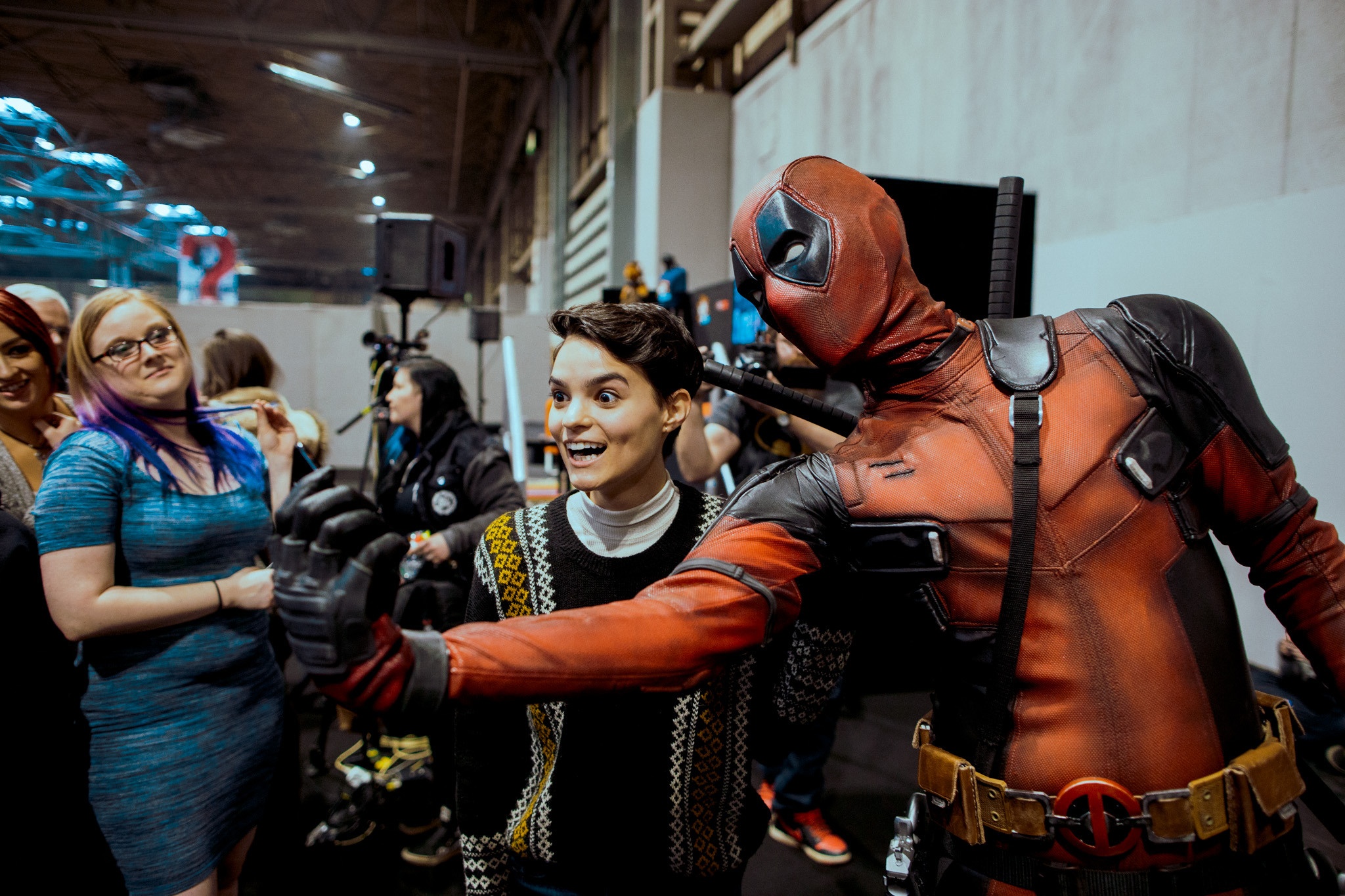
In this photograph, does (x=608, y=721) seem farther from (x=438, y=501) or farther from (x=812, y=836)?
(x=812, y=836)

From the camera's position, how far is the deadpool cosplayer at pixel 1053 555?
2.92 feet

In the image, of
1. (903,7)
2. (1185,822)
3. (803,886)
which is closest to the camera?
(1185,822)

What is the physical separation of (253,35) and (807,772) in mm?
11467

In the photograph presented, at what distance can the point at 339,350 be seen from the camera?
10438mm

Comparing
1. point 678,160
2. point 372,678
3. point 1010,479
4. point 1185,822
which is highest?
point 678,160

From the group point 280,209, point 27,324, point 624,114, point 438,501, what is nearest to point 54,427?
point 27,324

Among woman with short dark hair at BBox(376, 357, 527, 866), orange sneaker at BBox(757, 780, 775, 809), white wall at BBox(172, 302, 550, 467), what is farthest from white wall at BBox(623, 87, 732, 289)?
orange sneaker at BBox(757, 780, 775, 809)

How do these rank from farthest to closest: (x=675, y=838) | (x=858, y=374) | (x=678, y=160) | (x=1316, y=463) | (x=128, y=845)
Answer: (x=678, y=160), (x=1316, y=463), (x=128, y=845), (x=675, y=838), (x=858, y=374)

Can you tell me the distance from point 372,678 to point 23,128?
6.78 m

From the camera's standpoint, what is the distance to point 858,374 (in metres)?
1.05

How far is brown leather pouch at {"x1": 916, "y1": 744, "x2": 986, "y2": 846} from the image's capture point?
938 mm

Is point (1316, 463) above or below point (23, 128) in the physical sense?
below

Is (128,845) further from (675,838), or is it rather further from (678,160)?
(678,160)

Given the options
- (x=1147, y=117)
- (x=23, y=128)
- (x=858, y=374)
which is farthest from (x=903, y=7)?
(x=23, y=128)
